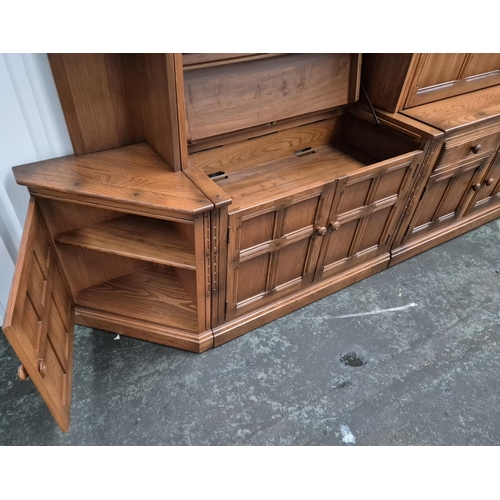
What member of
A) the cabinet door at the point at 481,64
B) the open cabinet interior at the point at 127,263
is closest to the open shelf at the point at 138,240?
the open cabinet interior at the point at 127,263

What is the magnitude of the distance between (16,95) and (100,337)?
92 cm

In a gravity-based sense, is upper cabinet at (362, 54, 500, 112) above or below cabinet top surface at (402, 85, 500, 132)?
above

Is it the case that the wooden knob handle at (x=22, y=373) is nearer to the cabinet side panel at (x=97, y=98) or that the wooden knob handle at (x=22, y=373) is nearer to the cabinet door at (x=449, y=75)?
the cabinet side panel at (x=97, y=98)

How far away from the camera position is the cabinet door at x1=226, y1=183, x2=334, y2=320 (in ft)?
4.45

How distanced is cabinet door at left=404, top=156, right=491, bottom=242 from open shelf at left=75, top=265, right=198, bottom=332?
1.15m

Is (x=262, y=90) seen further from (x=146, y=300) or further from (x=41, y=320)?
(x=41, y=320)

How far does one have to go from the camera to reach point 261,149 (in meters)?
1.69

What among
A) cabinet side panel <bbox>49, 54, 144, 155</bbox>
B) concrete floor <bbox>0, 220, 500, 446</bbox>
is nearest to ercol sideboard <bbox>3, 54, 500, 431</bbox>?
cabinet side panel <bbox>49, 54, 144, 155</bbox>

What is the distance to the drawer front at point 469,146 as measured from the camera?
1.69 m

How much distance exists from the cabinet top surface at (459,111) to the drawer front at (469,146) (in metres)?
0.07

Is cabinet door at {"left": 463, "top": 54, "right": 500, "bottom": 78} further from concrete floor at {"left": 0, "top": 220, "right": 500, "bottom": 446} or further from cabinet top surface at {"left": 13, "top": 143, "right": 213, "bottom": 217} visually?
cabinet top surface at {"left": 13, "top": 143, "right": 213, "bottom": 217}

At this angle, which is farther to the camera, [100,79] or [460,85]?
[460,85]

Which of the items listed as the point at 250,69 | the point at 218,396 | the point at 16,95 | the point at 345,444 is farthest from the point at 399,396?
the point at 16,95

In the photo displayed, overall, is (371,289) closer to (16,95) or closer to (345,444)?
(345,444)
